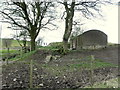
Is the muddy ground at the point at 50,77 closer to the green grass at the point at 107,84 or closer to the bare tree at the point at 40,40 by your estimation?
the green grass at the point at 107,84

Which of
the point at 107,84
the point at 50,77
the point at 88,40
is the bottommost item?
the point at 107,84

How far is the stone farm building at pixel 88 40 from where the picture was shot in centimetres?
1383

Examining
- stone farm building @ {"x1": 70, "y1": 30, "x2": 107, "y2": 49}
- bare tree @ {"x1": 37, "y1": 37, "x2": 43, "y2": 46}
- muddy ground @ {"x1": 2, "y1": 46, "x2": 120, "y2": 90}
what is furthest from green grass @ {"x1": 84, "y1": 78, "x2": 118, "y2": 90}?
bare tree @ {"x1": 37, "y1": 37, "x2": 43, "y2": 46}

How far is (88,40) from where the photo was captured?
13938 mm

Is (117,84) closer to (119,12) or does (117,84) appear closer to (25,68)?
(25,68)

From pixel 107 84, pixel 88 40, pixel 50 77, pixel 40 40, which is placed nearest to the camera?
pixel 107 84

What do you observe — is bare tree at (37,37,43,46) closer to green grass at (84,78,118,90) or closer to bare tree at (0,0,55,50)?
bare tree at (0,0,55,50)

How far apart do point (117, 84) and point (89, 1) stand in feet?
23.4

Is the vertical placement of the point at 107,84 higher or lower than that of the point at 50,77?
lower

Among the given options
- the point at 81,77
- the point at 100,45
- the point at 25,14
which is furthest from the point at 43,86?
the point at 25,14

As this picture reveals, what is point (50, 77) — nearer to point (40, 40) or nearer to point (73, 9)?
point (73, 9)

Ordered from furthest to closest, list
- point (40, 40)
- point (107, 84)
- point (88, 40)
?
point (40, 40), point (88, 40), point (107, 84)

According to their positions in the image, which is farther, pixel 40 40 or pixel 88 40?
pixel 40 40

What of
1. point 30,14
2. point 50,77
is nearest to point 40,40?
point 30,14
